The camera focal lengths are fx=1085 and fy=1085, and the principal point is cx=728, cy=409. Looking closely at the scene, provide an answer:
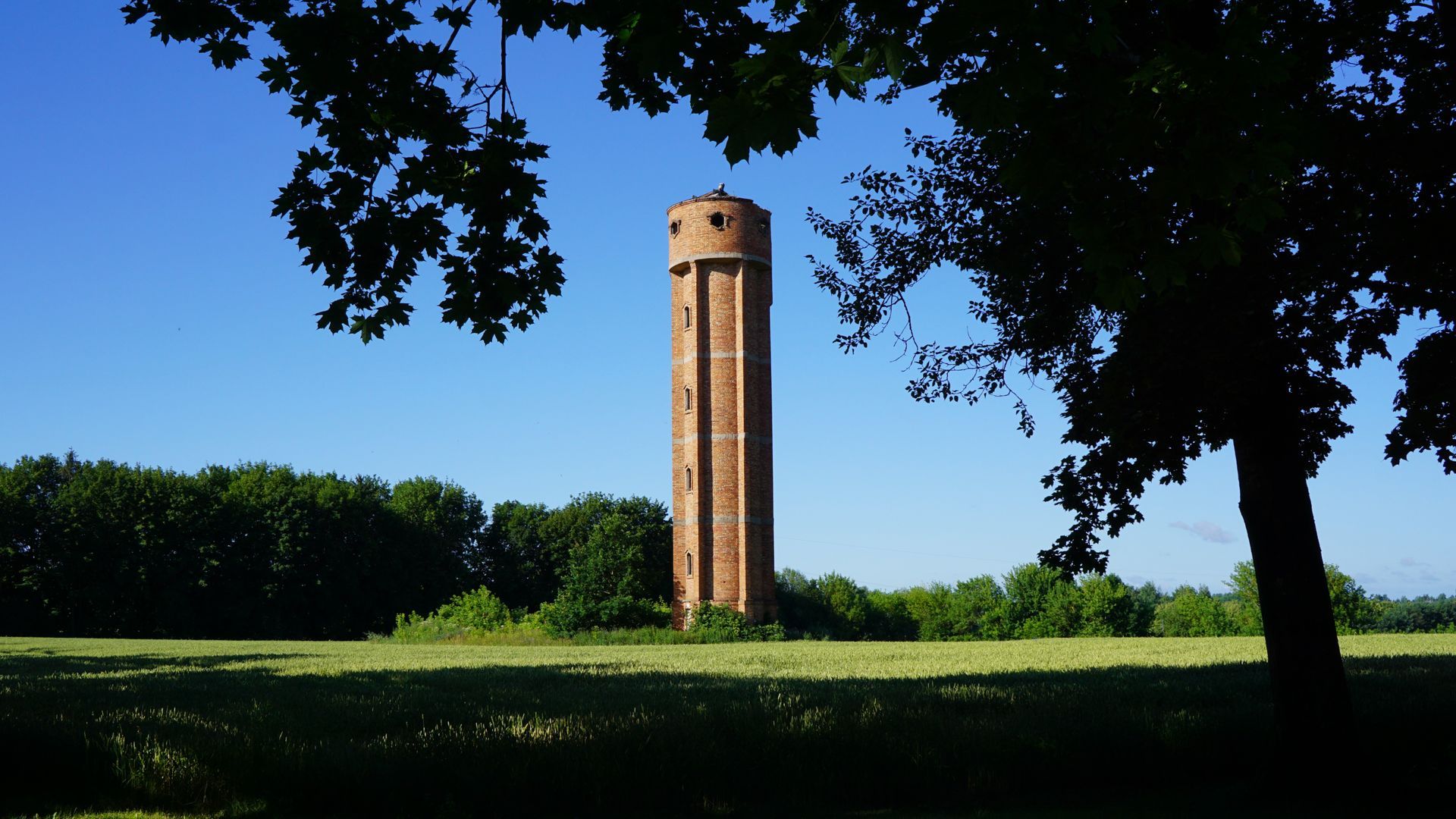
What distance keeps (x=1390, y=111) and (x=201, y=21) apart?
940 cm

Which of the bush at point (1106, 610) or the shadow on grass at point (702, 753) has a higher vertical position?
the bush at point (1106, 610)

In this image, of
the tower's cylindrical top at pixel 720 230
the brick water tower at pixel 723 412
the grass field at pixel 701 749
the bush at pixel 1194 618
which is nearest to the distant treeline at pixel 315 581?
the bush at pixel 1194 618

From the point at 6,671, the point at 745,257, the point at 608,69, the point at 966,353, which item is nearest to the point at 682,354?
the point at 745,257

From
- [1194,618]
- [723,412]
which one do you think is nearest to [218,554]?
[723,412]

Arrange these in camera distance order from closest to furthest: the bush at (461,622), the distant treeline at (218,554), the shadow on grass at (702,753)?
1. the shadow on grass at (702,753)
2. the bush at (461,622)
3. the distant treeline at (218,554)

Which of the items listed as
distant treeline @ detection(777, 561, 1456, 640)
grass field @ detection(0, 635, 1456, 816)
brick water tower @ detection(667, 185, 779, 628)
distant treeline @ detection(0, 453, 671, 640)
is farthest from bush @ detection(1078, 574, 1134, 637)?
grass field @ detection(0, 635, 1456, 816)

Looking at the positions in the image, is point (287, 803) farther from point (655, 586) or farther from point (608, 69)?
point (655, 586)

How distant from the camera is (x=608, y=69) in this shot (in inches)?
356

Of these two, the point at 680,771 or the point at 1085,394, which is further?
the point at 1085,394

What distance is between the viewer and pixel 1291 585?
9.16 metres

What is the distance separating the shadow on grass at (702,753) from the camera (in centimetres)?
824

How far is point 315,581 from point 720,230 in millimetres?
32667

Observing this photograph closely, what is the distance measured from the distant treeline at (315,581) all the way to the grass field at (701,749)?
33186 mm

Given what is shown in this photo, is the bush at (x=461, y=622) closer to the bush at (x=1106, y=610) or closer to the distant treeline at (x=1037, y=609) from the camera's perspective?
the distant treeline at (x=1037, y=609)
